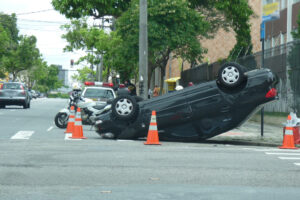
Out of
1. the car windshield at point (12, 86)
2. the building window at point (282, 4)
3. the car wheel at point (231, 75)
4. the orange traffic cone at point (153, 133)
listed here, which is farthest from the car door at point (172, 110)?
the car windshield at point (12, 86)

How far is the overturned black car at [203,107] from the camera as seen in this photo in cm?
1390

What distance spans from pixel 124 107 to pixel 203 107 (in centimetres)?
188

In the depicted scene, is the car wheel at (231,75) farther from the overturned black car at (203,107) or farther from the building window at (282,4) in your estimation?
the building window at (282,4)

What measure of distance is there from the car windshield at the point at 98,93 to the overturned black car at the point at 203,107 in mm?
10419

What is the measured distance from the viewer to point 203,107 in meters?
14.1

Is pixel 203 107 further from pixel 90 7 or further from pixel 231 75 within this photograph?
pixel 90 7

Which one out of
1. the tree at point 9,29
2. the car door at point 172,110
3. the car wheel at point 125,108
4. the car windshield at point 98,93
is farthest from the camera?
the tree at point 9,29

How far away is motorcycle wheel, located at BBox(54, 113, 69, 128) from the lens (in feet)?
63.3

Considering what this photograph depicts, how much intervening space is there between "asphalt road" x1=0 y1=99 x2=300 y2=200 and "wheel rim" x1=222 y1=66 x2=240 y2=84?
6.10ft

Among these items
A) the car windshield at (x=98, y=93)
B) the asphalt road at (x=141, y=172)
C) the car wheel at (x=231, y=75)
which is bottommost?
the asphalt road at (x=141, y=172)

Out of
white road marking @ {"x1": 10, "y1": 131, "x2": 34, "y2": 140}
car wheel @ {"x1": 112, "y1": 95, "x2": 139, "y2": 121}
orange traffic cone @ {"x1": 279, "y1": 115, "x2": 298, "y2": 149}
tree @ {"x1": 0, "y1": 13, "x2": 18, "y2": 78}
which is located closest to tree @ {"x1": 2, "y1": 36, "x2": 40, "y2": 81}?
tree @ {"x1": 0, "y1": 13, "x2": 18, "y2": 78}

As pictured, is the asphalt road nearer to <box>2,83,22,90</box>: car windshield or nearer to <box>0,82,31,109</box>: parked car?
<box>0,82,31,109</box>: parked car

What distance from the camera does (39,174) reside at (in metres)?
8.45

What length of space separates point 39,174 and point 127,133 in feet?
20.8
